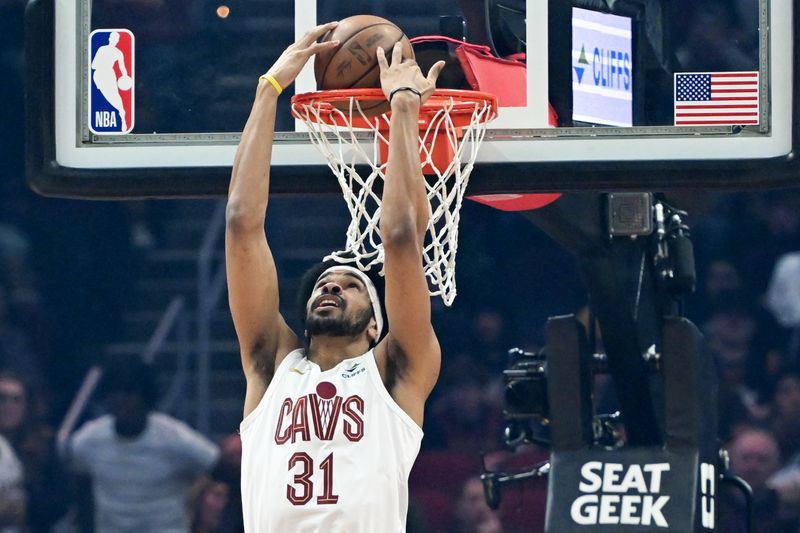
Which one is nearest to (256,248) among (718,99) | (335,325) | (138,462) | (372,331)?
(335,325)

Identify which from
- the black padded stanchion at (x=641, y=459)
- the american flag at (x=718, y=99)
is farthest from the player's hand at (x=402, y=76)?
the black padded stanchion at (x=641, y=459)

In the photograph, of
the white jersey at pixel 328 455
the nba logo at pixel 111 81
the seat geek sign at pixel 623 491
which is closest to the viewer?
the white jersey at pixel 328 455

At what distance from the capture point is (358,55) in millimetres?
3838

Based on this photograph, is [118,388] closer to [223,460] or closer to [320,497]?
[223,460]

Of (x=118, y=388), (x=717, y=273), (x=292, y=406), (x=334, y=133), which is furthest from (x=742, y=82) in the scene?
(x=118, y=388)

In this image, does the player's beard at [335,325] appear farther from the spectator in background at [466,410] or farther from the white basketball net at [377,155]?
the spectator in background at [466,410]

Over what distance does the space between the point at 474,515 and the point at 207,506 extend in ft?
4.41

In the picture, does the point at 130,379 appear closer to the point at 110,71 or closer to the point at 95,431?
the point at 95,431

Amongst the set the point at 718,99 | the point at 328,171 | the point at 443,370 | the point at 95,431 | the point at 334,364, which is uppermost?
the point at 718,99

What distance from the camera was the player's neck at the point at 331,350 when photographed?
376 cm

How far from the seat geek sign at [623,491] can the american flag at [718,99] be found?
1.60m

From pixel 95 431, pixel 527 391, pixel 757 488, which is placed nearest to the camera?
pixel 527 391

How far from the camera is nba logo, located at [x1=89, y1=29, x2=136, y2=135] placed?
4.21 metres

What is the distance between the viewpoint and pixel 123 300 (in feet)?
26.0
